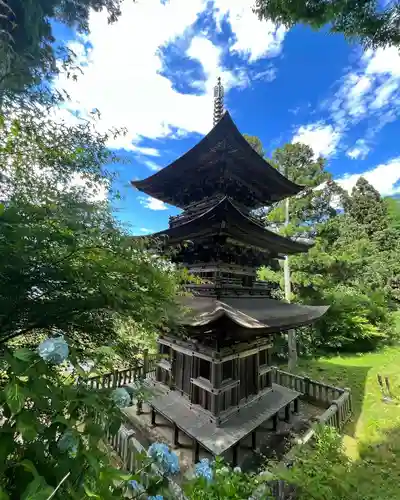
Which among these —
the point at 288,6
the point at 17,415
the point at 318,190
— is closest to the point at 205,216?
the point at 288,6

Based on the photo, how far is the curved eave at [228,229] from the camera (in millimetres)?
4285

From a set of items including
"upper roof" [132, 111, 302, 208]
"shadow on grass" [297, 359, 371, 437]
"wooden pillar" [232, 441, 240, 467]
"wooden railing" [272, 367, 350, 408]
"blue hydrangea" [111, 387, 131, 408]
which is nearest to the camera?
"blue hydrangea" [111, 387, 131, 408]

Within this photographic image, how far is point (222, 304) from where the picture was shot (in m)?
4.55

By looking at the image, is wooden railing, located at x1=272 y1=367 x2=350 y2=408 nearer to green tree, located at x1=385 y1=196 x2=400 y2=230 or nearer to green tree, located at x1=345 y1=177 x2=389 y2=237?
green tree, located at x1=345 y1=177 x2=389 y2=237

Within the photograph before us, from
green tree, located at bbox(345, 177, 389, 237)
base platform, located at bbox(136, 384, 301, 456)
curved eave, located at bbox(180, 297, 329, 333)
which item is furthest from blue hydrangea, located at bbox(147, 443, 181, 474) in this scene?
green tree, located at bbox(345, 177, 389, 237)

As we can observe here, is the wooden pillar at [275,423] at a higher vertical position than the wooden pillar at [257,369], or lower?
lower

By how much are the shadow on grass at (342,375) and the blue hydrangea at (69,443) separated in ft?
26.4

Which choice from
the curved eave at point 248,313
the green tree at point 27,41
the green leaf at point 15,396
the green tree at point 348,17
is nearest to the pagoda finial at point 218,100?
the green tree at point 348,17

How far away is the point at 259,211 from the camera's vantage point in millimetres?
13430

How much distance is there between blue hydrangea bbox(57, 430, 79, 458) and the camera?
0.91m

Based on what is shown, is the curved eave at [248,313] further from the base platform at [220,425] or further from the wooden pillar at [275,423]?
the wooden pillar at [275,423]

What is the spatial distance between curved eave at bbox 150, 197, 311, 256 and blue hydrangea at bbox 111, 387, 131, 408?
3.16 metres

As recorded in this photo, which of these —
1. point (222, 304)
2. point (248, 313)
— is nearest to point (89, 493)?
point (222, 304)

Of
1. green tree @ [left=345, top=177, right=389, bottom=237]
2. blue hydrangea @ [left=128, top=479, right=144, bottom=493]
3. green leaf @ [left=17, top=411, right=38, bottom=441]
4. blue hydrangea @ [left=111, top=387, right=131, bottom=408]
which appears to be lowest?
blue hydrangea @ [left=128, top=479, right=144, bottom=493]
